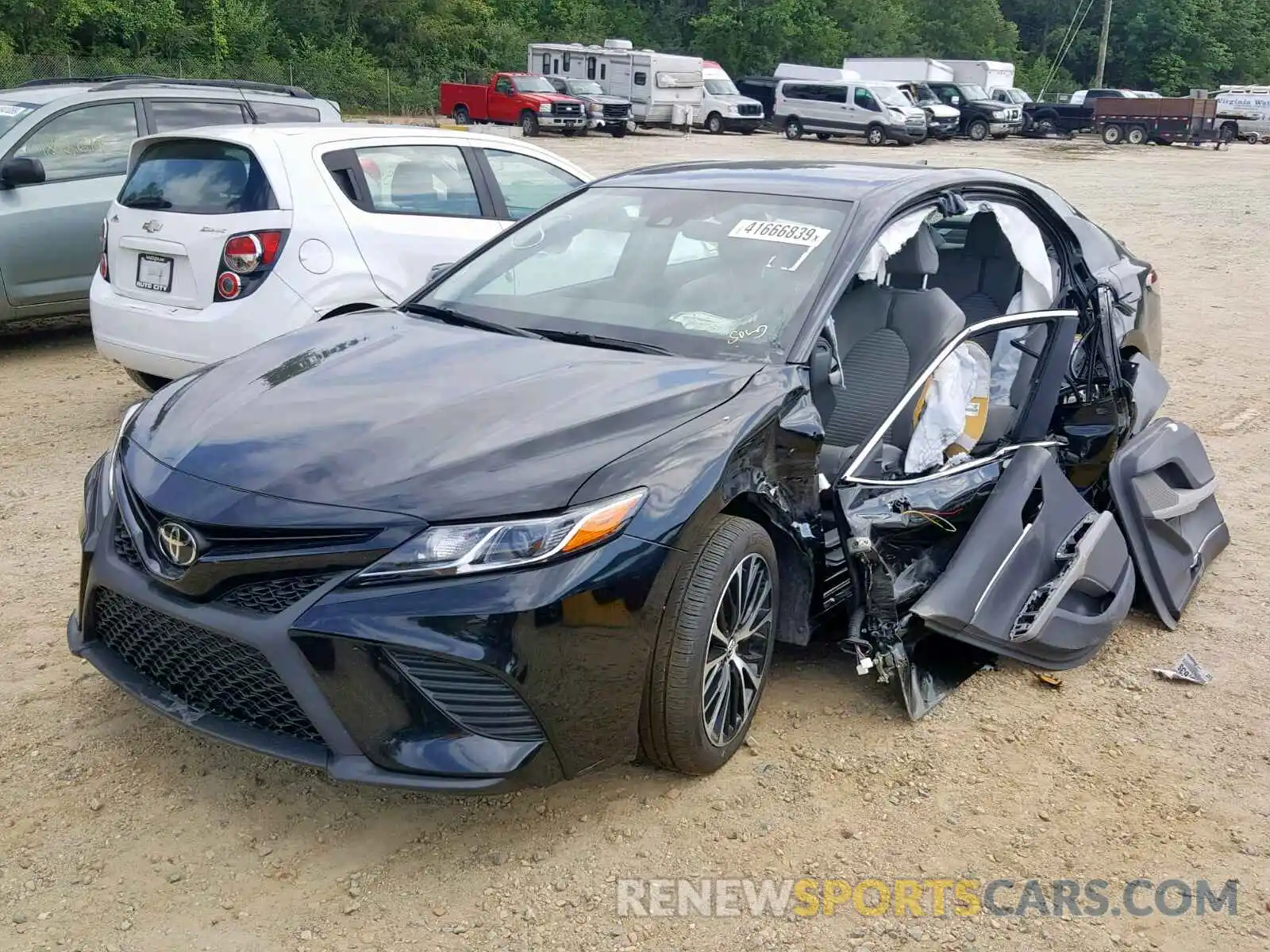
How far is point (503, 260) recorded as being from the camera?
4.35 meters

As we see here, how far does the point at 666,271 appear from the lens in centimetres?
397

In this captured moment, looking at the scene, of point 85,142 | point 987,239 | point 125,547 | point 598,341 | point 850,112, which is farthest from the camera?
point 850,112

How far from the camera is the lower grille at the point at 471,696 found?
2686 millimetres

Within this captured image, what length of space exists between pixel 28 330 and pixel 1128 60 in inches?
2795

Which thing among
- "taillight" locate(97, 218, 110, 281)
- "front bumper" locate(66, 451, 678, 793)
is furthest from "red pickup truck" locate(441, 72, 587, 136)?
"front bumper" locate(66, 451, 678, 793)

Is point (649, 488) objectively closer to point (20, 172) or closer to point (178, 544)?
point (178, 544)

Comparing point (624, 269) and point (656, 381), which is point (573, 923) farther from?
point (624, 269)

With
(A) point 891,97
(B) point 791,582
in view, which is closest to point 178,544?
(B) point 791,582

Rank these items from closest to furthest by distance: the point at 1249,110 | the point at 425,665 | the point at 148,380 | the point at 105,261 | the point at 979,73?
the point at 425,665, the point at 105,261, the point at 148,380, the point at 1249,110, the point at 979,73

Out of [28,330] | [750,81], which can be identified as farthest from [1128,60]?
[28,330]

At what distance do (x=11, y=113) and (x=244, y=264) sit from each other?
3.23 m

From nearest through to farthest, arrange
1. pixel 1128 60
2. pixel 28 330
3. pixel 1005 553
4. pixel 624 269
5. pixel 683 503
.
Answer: pixel 683 503
pixel 1005 553
pixel 624 269
pixel 28 330
pixel 1128 60

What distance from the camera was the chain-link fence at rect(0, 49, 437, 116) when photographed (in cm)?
3522

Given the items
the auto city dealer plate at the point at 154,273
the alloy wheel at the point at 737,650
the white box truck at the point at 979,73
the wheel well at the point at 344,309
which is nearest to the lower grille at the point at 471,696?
the alloy wheel at the point at 737,650
